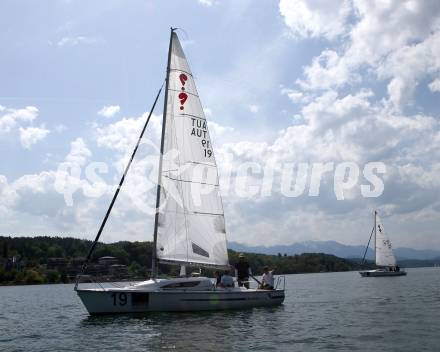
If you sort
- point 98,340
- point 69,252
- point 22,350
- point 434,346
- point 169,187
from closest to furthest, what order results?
point 434,346, point 22,350, point 98,340, point 169,187, point 69,252

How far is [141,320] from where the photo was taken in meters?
23.4

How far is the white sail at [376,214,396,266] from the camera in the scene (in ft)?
268

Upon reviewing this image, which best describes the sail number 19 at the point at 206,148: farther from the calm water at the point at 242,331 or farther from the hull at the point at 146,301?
the calm water at the point at 242,331

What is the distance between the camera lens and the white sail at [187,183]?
26.2 metres

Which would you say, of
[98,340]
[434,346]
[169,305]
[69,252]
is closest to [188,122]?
[169,305]

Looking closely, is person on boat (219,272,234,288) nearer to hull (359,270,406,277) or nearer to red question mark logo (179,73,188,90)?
red question mark logo (179,73,188,90)

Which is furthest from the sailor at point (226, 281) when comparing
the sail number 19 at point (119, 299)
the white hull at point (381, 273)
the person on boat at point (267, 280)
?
the white hull at point (381, 273)

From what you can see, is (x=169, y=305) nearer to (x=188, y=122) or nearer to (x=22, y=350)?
(x=22, y=350)

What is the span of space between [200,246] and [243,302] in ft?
12.7

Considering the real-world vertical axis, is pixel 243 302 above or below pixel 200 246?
below

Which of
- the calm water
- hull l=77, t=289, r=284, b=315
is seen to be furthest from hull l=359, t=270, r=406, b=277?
hull l=77, t=289, r=284, b=315

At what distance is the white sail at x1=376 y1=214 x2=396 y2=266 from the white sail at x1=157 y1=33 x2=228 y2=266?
199 feet

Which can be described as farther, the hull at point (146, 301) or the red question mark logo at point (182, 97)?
the red question mark logo at point (182, 97)

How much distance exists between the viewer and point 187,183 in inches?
1074
